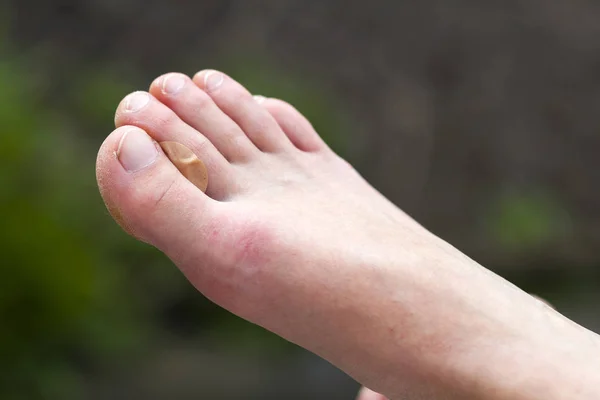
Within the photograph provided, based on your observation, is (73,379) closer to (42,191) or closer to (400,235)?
(42,191)

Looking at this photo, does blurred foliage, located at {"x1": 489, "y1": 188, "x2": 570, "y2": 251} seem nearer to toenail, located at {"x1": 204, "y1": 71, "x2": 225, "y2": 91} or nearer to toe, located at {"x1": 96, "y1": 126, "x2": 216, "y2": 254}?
toenail, located at {"x1": 204, "y1": 71, "x2": 225, "y2": 91}

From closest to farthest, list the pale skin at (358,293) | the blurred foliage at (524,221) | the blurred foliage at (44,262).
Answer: the pale skin at (358,293) < the blurred foliage at (44,262) < the blurred foliage at (524,221)

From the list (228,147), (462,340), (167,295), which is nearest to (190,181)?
(228,147)

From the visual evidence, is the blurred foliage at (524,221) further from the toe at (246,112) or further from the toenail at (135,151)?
the toenail at (135,151)

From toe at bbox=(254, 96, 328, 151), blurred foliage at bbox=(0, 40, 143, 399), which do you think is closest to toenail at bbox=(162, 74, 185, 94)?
toe at bbox=(254, 96, 328, 151)

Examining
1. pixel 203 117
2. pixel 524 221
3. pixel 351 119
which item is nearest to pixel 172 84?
pixel 203 117

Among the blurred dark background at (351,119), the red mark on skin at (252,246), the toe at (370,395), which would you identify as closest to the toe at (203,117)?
the red mark on skin at (252,246)
